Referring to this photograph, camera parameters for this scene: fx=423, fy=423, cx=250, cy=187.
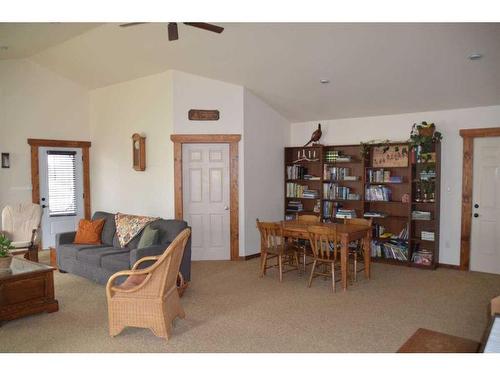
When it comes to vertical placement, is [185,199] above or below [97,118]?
below

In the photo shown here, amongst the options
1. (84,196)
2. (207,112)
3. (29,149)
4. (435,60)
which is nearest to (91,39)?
(207,112)

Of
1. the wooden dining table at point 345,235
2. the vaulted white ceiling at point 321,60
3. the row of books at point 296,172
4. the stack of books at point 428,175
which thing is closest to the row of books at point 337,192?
the row of books at point 296,172

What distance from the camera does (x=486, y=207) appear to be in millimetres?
5984

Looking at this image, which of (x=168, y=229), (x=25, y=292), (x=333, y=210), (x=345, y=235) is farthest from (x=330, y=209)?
(x=25, y=292)

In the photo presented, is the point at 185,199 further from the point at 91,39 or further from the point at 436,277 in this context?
the point at 436,277

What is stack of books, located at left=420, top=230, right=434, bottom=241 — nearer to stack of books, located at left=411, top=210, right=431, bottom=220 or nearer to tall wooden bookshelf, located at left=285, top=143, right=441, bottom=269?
tall wooden bookshelf, located at left=285, top=143, right=441, bottom=269

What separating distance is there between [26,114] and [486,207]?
7.64 m

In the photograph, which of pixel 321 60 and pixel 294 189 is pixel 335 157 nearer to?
pixel 294 189

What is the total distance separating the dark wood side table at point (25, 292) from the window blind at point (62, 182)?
142 inches

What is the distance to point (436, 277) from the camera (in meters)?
5.79

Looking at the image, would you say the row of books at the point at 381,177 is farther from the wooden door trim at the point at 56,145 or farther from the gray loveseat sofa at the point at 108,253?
the wooden door trim at the point at 56,145

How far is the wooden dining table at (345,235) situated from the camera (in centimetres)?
→ 514

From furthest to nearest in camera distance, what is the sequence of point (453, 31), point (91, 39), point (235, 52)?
point (91, 39) < point (235, 52) < point (453, 31)

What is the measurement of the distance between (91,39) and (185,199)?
2744 millimetres
